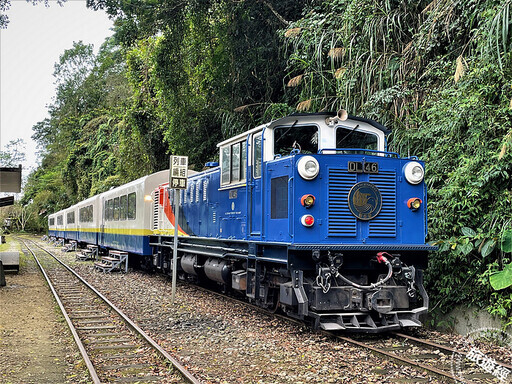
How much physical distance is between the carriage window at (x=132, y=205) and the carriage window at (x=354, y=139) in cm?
985

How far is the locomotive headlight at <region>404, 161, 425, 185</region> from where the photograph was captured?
25.4ft

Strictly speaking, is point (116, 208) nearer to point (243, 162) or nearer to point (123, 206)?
point (123, 206)

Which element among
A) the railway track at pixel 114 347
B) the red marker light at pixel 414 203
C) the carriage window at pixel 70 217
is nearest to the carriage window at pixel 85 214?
the carriage window at pixel 70 217

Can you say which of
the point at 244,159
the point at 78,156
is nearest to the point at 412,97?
the point at 244,159

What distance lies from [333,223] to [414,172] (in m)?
1.51

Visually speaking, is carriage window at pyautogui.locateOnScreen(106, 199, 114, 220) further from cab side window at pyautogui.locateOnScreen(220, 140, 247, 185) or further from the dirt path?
cab side window at pyautogui.locateOnScreen(220, 140, 247, 185)

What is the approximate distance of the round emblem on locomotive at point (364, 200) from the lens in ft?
24.6

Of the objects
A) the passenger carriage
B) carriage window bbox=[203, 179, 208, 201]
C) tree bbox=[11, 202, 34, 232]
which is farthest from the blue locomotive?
tree bbox=[11, 202, 34, 232]

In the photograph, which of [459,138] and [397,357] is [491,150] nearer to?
[459,138]

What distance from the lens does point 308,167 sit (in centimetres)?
725

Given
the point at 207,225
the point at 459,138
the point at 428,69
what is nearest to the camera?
the point at 459,138

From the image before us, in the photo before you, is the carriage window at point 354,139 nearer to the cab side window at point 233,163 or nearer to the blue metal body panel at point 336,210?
the blue metal body panel at point 336,210

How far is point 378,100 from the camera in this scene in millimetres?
10578

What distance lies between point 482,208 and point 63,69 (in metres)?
62.3
